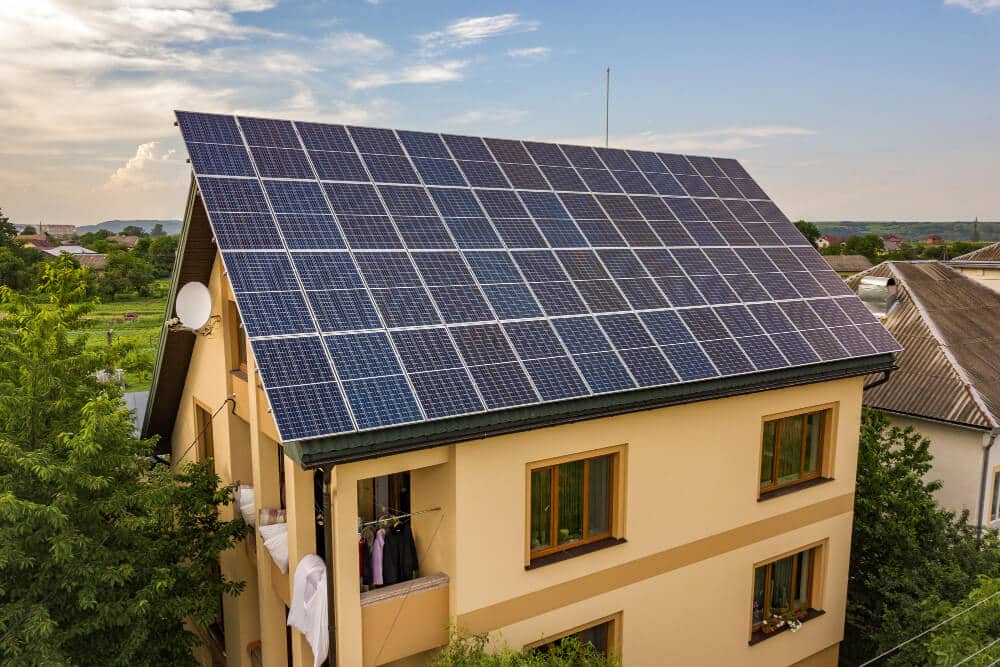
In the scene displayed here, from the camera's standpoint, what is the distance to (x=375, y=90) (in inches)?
1683

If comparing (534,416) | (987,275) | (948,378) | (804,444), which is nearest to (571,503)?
(534,416)

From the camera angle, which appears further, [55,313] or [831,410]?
[831,410]

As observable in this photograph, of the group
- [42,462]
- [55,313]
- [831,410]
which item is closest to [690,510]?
[831,410]

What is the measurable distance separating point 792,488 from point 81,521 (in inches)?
506

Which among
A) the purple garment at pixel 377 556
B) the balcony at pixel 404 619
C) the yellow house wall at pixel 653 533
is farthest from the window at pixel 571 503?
the purple garment at pixel 377 556

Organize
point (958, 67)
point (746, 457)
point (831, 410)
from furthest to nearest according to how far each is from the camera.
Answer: point (958, 67)
point (831, 410)
point (746, 457)

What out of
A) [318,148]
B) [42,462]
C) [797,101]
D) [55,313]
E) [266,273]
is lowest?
[42,462]

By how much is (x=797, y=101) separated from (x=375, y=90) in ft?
79.8

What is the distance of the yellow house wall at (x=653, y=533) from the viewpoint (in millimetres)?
9876

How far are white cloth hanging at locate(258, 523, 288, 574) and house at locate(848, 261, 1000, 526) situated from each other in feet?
67.3

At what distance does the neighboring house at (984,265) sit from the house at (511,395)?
24112 mm

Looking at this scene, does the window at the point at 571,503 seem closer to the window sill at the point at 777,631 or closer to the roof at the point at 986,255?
the window sill at the point at 777,631

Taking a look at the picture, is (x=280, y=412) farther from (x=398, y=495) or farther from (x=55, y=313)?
(x=55, y=313)

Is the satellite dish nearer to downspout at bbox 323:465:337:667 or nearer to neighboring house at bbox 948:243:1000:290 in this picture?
downspout at bbox 323:465:337:667
